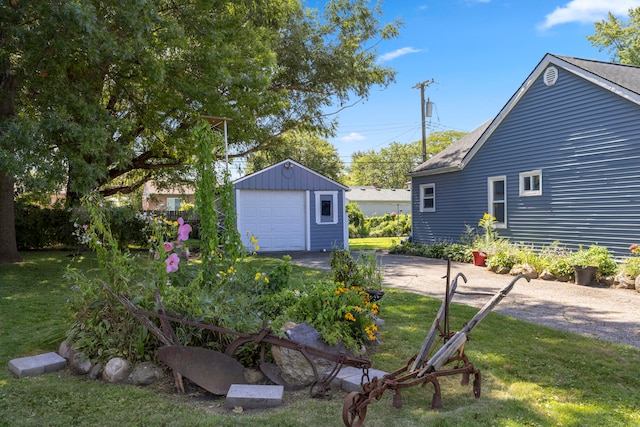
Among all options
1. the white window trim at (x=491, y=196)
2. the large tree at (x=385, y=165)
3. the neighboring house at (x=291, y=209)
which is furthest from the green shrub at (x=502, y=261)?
the large tree at (x=385, y=165)

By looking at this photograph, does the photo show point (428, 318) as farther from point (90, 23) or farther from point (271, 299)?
point (90, 23)

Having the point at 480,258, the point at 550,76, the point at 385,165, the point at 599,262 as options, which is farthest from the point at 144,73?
the point at 385,165

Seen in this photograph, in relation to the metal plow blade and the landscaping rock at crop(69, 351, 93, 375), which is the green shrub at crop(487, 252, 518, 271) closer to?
the metal plow blade

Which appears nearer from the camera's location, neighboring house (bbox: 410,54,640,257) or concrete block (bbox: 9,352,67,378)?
concrete block (bbox: 9,352,67,378)

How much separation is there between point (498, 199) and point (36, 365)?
494 inches

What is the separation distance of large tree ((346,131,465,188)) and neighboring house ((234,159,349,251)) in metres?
42.5

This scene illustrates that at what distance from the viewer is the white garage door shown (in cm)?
Answer: 1544

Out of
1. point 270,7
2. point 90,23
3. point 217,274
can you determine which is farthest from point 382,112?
point 217,274

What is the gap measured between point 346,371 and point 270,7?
40.6ft

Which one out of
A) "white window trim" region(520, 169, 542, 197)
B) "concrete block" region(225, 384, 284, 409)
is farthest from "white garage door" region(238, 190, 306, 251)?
Answer: "concrete block" region(225, 384, 284, 409)

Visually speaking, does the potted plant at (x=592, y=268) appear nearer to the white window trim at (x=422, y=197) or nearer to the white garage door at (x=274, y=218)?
the white window trim at (x=422, y=197)

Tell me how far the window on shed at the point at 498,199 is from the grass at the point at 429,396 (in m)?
8.70

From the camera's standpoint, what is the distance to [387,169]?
206ft

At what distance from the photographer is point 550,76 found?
1185cm
